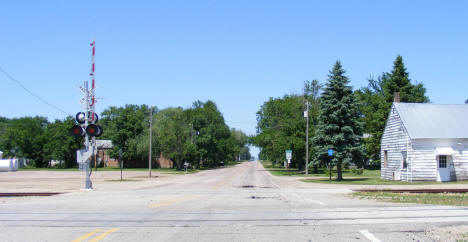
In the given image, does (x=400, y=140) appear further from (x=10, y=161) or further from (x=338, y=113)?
(x=10, y=161)

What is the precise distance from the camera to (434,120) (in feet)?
119

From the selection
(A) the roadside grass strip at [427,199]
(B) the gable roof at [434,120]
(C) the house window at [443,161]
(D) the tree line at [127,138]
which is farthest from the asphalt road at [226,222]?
(D) the tree line at [127,138]

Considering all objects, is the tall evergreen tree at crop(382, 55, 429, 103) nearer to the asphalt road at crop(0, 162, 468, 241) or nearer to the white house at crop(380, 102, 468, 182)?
the white house at crop(380, 102, 468, 182)

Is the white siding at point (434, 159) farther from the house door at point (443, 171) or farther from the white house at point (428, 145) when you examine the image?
the house door at point (443, 171)

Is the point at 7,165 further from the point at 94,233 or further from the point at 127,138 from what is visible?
the point at 94,233

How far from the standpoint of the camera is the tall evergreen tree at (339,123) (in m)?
36.9

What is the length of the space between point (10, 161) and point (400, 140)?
5639 centimetres

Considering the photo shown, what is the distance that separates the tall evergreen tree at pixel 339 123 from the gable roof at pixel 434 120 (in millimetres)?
4095

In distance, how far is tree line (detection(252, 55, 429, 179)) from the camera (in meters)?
37.2

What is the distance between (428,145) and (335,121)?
7719mm

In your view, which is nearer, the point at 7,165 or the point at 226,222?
the point at 226,222

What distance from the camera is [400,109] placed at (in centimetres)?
3688

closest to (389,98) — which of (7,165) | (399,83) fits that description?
(399,83)

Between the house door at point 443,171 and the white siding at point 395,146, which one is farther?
the white siding at point 395,146
